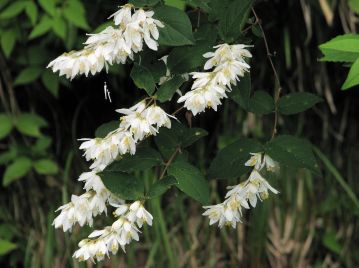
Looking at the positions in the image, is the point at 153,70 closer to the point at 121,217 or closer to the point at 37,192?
the point at 121,217

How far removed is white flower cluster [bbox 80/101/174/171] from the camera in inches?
52.1

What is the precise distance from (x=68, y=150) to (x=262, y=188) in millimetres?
1487

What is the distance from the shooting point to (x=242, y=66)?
1.35m

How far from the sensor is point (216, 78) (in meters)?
1.32

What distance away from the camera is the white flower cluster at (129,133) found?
4.34ft

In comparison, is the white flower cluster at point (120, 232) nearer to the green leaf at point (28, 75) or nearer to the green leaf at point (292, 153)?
the green leaf at point (292, 153)

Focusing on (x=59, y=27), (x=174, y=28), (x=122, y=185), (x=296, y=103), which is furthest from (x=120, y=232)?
(x=59, y=27)

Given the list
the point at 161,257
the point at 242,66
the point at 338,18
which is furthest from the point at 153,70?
the point at 338,18

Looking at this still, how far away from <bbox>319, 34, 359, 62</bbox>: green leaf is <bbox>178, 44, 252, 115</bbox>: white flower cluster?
159 millimetres

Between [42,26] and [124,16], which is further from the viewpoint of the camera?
[42,26]

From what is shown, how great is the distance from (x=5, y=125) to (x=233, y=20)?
1387 mm

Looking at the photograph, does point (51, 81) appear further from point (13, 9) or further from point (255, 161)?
point (255, 161)

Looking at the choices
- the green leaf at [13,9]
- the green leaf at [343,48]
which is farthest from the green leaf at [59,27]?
the green leaf at [343,48]

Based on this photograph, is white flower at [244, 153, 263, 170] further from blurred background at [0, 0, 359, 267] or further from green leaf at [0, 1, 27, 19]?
green leaf at [0, 1, 27, 19]
